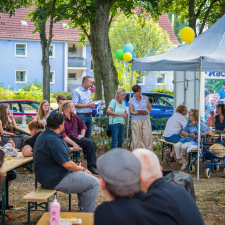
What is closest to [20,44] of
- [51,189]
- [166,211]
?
[51,189]

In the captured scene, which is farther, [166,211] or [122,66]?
[122,66]

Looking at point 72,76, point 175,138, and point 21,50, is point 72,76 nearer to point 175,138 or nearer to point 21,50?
point 21,50

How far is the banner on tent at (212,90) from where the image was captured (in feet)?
41.0

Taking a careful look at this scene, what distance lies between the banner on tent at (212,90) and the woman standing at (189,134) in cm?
339

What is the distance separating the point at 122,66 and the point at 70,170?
30317mm

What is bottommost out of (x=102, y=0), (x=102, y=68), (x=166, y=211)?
(x=166, y=211)

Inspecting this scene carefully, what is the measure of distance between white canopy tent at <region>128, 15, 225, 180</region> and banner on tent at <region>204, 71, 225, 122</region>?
2.48 metres

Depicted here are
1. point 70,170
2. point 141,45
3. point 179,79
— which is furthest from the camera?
point 141,45

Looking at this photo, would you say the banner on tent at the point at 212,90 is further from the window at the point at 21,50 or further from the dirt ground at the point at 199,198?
the window at the point at 21,50

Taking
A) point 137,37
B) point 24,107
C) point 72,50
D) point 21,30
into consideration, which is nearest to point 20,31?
point 21,30

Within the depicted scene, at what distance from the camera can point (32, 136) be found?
6574mm

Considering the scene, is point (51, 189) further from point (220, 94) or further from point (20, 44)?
point (20, 44)

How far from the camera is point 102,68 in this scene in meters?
12.5

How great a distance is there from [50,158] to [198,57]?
4.13m
